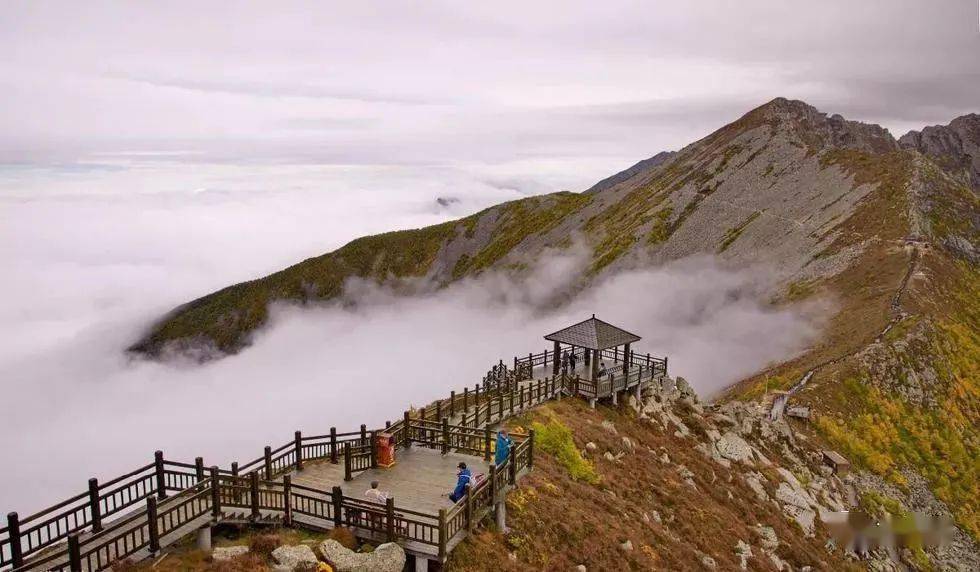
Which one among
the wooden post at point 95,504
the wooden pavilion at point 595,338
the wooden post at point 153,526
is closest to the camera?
the wooden post at point 153,526

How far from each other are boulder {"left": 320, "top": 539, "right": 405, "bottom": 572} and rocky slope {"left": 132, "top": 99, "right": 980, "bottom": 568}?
114 ft

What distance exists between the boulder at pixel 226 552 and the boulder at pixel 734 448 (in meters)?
26.9

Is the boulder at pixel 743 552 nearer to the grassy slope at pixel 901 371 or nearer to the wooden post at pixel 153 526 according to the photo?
the grassy slope at pixel 901 371

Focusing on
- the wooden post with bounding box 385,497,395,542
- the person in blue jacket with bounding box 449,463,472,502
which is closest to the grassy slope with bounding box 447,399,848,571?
the person in blue jacket with bounding box 449,463,472,502

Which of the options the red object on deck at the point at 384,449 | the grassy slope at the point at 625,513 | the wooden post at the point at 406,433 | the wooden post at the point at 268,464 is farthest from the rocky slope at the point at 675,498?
the wooden post at the point at 268,464

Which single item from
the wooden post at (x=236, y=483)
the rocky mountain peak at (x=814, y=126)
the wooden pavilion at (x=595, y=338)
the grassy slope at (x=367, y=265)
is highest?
the rocky mountain peak at (x=814, y=126)

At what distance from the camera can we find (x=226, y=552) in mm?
16453

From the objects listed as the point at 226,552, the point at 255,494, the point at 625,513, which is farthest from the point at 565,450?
the point at 226,552

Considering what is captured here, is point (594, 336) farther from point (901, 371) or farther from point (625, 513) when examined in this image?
point (901, 371)

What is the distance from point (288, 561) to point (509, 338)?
112 metres

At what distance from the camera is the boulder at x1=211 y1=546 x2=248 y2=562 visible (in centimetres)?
1623

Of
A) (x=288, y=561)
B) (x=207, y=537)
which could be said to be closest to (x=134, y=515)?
(x=207, y=537)

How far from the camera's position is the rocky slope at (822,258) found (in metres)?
46.0

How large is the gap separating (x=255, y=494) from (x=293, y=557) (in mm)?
2761
